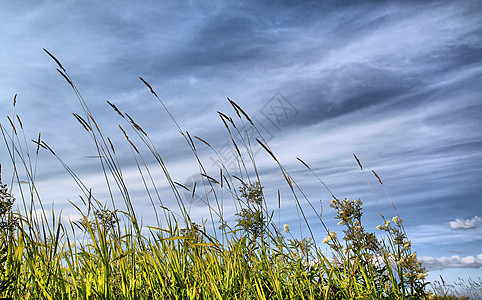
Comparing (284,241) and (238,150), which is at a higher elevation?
(238,150)

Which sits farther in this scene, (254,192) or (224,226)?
(254,192)

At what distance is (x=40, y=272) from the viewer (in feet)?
8.35

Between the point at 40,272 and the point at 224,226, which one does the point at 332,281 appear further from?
the point at 40,272

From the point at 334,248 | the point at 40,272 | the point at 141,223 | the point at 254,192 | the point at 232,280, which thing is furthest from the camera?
the point at 254,192

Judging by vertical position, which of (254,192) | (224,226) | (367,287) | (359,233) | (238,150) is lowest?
(367,287)

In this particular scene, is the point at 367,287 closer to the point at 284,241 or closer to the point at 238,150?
the point at 284,241

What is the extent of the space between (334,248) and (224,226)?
983mm

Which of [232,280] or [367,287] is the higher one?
[232,280]

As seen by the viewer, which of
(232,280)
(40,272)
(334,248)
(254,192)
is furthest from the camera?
(254,192)

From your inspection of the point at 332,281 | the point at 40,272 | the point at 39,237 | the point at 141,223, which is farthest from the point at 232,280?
the point at 39,237

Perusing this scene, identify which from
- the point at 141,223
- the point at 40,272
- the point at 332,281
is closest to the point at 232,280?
the point at 332,281

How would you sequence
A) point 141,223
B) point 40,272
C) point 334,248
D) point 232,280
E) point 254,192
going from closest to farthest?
point 232,280 < point 40,272 < point 334,248 < point 141,223 < point 254,192

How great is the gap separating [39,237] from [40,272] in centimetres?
59

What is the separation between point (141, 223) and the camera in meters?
3.16
